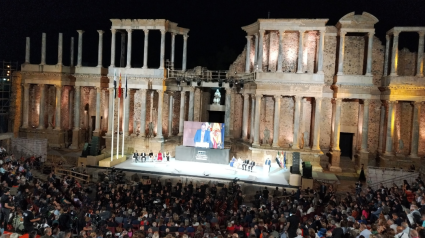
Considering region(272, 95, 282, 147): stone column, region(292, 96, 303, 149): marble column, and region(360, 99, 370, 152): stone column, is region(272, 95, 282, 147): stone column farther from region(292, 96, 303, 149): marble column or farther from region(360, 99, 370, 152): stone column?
region(360, 99, 370, 152): stone column

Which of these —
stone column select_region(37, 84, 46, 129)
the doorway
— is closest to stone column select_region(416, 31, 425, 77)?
the doorway

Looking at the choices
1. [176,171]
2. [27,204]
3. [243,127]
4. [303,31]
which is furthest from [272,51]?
[27,204]

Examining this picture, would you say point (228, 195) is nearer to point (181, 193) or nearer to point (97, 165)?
point (181, 193)

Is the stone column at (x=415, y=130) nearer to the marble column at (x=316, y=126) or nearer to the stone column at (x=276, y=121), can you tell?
the marble column at (x=316, y=126)

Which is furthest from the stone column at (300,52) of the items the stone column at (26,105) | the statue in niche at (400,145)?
the stone column at (26,105)

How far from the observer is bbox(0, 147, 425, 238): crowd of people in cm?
1269

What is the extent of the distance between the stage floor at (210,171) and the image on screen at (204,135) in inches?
65.6

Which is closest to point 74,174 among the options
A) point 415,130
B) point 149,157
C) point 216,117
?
point 149,157

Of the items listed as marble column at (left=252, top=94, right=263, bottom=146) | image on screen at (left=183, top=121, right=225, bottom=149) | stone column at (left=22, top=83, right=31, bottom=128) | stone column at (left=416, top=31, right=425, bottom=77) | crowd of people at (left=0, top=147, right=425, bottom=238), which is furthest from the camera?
stone column at (left=22, top=83, right=31, bottom=128)

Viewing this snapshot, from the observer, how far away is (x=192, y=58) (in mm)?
56656

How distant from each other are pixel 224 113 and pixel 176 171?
1236 cm

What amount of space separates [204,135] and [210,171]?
161 inches

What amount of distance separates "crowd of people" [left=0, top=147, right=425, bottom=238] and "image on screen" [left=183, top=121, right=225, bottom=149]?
415 inches

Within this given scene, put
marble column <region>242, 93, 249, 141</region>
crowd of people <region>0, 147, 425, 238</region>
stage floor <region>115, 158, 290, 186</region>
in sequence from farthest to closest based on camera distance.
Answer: marble column <region>242, 93, 249, 141</region> < stage floor <region>115, 158, 290, 186</region> < crowd of people <region>0, 147, 425, 238</region>
